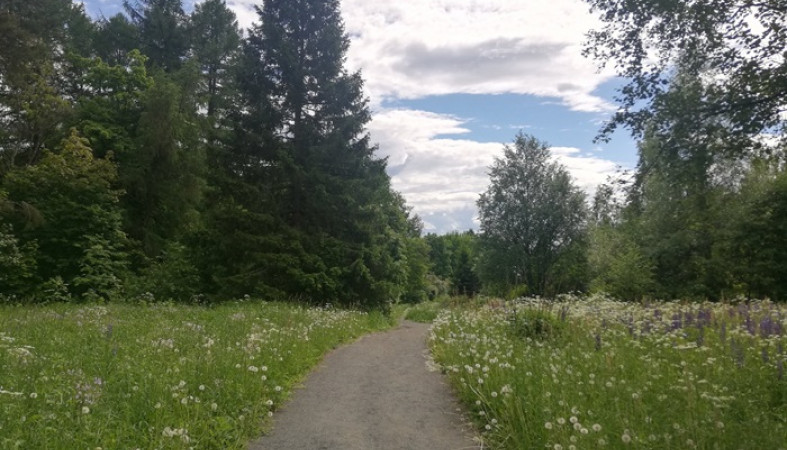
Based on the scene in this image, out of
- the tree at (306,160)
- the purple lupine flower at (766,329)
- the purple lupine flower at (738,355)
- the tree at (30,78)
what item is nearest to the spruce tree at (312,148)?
the tree at (306,160)

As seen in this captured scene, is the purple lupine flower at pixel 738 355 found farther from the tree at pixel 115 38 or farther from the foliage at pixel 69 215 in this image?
the tree at pixel 115 38

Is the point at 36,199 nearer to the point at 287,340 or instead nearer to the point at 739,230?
the point at 287,340

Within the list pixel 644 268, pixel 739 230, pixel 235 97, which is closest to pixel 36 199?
pixel 235 97

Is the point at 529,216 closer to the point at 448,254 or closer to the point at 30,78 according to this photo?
the point at 30,78

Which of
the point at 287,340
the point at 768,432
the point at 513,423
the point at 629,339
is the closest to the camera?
the point at 768,432

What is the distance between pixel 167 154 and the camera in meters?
25.6

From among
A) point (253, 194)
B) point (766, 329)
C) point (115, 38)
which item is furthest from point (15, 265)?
point (766, 329)

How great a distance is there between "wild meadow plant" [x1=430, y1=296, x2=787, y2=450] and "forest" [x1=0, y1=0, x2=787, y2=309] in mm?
2010

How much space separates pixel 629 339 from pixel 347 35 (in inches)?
679

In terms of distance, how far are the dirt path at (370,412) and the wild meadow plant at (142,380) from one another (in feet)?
1.20

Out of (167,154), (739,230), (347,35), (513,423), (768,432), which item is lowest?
(513,423)

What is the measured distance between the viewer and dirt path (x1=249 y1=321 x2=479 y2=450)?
5.27m

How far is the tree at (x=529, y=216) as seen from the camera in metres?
34.8

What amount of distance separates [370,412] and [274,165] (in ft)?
49.2
